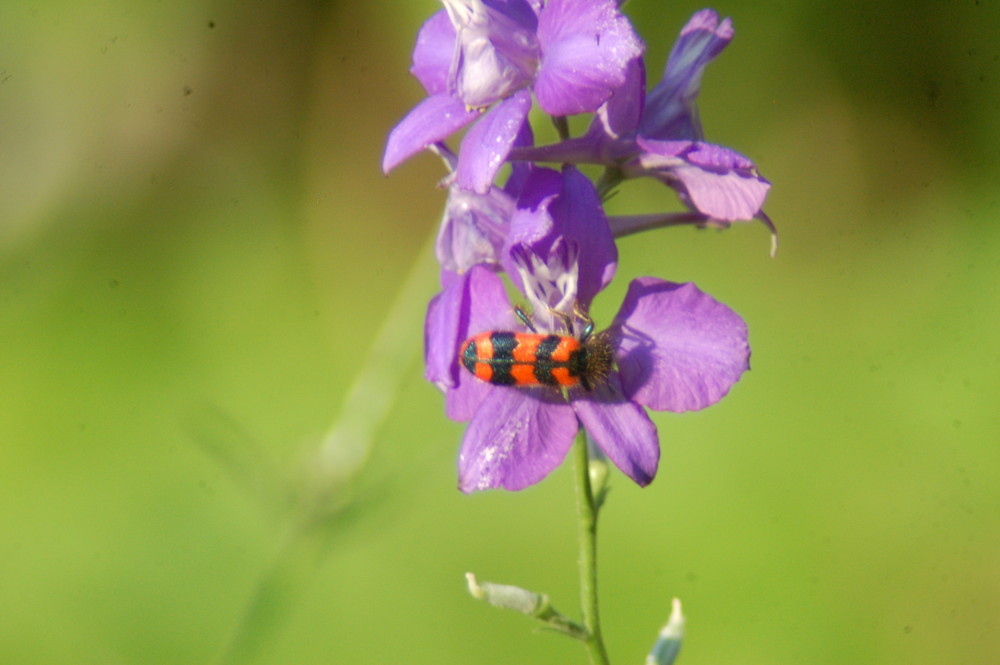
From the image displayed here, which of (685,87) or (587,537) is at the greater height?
(685,87)

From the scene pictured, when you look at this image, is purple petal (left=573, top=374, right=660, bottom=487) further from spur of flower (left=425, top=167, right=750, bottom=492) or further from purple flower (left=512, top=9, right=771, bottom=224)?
purple flower (left=512, top=9, right=771, bottom=224)

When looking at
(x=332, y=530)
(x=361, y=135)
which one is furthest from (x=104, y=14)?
(x=332, y=530)

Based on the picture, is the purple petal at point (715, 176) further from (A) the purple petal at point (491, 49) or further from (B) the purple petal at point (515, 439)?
(B) the purple petal at point (515, 439)

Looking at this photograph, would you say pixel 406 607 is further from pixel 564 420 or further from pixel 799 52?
pixel 799 52

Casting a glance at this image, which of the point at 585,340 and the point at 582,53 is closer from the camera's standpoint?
the point at 582,53

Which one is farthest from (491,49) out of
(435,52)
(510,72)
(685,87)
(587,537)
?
(587,537)

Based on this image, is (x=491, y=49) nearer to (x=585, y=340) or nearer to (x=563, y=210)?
(x=563, y=210)
